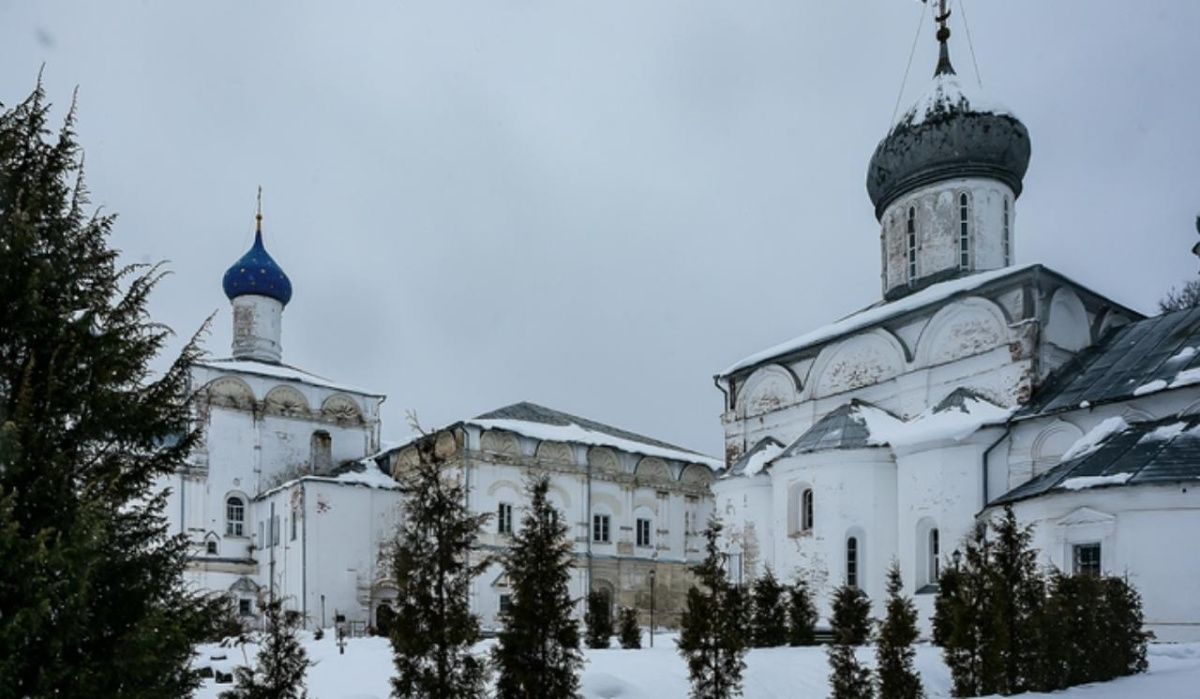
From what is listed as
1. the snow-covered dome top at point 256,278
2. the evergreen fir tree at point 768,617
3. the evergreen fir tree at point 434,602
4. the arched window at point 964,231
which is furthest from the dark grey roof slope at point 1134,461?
the snow-covered dome top at point 256,278

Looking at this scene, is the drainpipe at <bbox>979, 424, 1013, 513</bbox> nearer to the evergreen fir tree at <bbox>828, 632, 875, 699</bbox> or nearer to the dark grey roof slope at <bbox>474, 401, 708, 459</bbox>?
the evergreen fir tree at <bbox>828, 632, 875, 699</bbox>

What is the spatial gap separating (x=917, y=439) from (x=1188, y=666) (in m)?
7.51

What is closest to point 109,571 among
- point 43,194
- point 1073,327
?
point 43,194

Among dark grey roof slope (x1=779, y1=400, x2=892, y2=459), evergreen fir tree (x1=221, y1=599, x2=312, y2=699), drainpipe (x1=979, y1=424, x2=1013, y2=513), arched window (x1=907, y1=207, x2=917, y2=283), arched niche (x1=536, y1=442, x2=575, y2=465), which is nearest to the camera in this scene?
evergreen fir tree (x1=221, y1=599, x2=312, y2=699)

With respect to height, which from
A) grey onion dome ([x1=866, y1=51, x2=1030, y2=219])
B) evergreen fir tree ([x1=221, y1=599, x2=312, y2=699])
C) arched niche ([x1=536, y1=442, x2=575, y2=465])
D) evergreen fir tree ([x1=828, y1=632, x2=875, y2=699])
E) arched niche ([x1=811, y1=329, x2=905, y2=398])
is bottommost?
evergreen fir tree ([x1=828, y1=632, x2=875, y2=699])

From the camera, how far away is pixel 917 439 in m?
18.4

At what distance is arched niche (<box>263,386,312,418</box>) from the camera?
3105 cm

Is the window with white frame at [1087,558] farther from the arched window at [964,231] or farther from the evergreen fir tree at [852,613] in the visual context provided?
the arched window at [964,231]

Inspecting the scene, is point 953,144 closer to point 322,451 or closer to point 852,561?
point 852,561

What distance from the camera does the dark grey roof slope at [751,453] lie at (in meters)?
23.4

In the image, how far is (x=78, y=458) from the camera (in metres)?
5.84

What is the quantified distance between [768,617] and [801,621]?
615mm

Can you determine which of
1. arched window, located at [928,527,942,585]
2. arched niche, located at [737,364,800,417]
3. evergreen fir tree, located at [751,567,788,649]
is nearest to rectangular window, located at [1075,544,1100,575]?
arched window, located at [928,527,942,585]

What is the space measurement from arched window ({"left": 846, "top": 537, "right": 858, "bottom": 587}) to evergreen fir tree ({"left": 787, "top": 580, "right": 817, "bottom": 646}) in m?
2.60
